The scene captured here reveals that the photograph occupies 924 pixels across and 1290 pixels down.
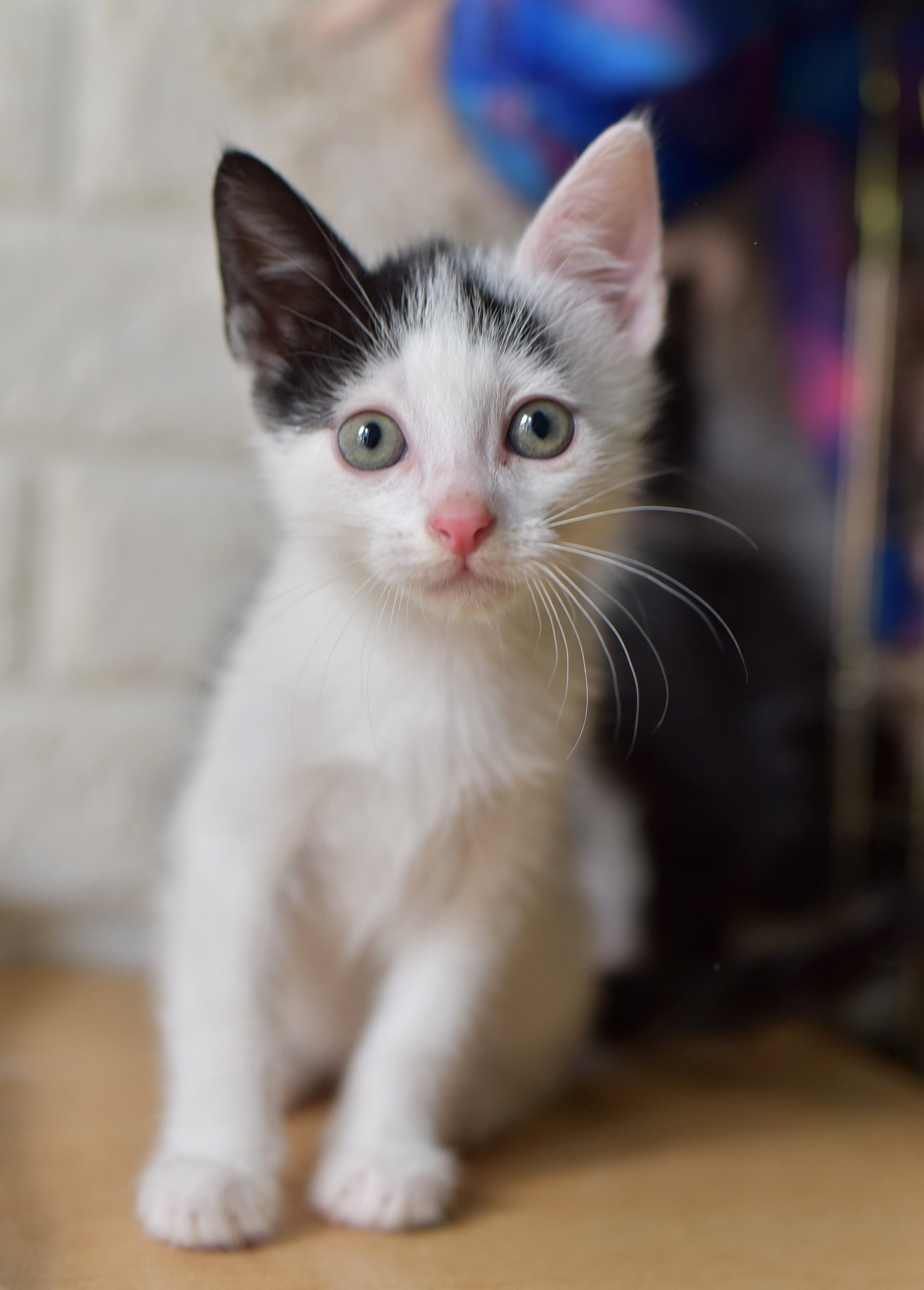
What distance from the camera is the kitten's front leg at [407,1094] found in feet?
2.38

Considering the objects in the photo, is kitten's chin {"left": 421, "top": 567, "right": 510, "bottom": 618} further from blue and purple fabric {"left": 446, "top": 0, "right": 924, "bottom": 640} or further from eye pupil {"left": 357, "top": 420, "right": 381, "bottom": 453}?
blue and purple fabric {"left": 446, "top": 0, "right": 924, "bottom": 640}

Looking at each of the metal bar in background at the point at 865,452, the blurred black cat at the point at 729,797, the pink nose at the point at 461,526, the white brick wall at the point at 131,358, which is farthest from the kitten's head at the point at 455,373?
the metal bar in background at the point at 865,452

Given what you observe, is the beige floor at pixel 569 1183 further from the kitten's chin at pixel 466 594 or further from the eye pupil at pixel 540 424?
the eye pupil at pixel 540 424

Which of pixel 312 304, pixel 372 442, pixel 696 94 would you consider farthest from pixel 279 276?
pixel 696 94

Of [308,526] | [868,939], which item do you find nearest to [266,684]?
[308,526]

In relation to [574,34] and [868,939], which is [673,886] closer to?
[868,939]

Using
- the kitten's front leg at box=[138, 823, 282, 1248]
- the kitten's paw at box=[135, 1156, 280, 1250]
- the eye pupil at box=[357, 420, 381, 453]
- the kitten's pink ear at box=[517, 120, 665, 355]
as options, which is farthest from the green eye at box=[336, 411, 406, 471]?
the kitten's paw at box=[135, 1156, 280, 1250]

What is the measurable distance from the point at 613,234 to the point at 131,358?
1.58 feet

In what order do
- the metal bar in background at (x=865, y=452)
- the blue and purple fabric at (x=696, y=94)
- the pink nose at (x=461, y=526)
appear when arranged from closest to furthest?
the pink nose at (x=461, y=526) → the blue and purple fabric at (x=696, y=94) → the metal bar in background at (x=865, y=452)

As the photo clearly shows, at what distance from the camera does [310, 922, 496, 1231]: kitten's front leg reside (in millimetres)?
725

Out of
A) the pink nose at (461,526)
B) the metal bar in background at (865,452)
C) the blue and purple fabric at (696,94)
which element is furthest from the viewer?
the metal bar in background at (865,452)

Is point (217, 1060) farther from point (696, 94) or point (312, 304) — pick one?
point (696, 94)

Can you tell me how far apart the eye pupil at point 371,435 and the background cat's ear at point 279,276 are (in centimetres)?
7

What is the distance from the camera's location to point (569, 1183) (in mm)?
793
